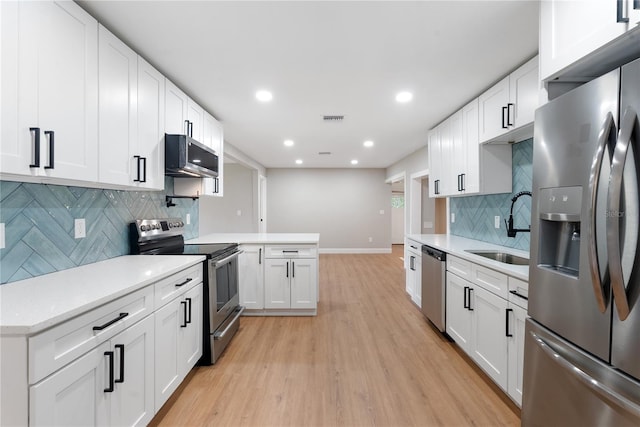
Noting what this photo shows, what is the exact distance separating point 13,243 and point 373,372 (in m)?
2.44

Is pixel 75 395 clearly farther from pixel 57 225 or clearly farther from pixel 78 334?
pixel 57 225

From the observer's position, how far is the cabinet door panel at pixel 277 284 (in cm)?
339

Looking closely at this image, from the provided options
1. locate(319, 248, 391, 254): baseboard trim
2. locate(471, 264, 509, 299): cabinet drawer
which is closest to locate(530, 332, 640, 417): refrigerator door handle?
locate(471, 264, 509, 299): cabinet drawer

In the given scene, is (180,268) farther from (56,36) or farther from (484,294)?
(484,294)

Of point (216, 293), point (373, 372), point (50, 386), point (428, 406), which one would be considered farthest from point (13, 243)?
point (428, 406)

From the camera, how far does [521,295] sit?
168 cm

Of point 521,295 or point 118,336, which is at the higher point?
Result: point 521,295

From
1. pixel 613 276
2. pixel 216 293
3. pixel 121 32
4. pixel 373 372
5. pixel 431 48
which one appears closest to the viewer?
pixel 613 276

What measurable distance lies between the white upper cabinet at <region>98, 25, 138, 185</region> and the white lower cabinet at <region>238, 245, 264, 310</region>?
1.63 meters

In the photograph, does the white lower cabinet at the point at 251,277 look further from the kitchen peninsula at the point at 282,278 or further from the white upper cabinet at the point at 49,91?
the white upper cabinet at the point at 49,91

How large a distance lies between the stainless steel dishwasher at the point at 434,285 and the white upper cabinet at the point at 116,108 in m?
2.74

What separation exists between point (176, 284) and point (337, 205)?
6.37m

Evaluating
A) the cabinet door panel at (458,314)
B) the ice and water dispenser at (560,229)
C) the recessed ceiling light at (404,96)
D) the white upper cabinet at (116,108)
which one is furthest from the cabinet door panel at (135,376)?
the recessed ceiling light at (404,96)

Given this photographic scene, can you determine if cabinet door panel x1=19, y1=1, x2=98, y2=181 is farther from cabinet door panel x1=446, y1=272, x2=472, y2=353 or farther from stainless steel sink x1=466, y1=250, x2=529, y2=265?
stainless steel sink x1=466, y1=250, x2=529, y2=265
